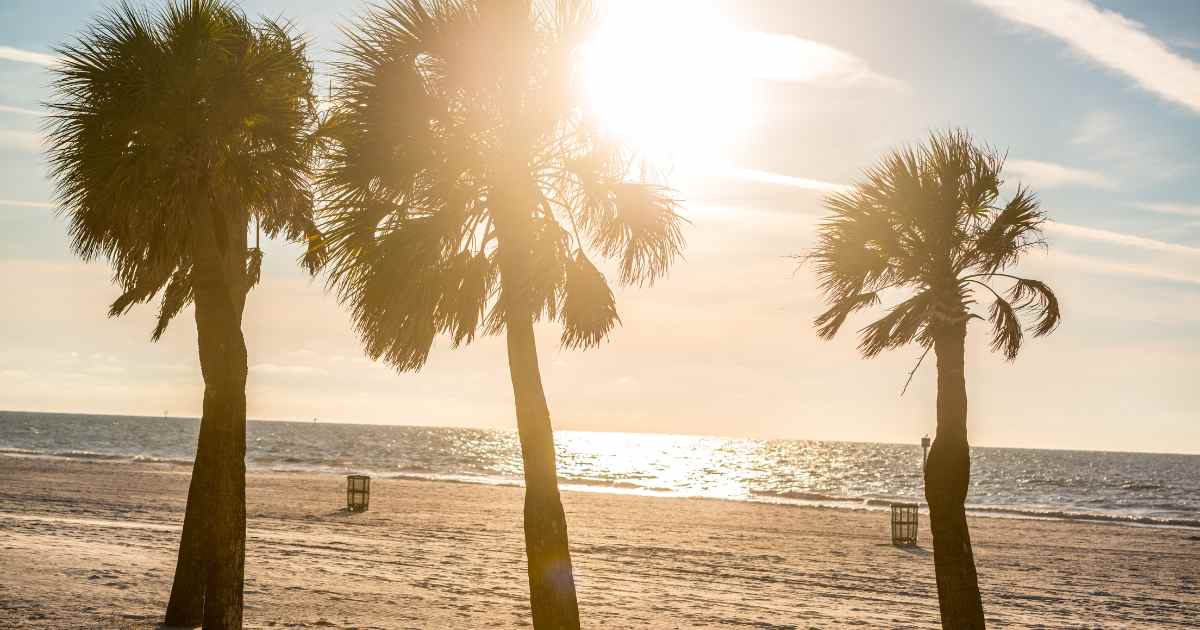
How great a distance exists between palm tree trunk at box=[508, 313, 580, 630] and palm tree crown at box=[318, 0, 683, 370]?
0.53 meters

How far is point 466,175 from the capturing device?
37.5 feet

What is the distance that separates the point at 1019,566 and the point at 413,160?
24845mm

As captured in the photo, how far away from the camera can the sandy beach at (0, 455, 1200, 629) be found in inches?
625

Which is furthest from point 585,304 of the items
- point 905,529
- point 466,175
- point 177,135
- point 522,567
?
point 905,529

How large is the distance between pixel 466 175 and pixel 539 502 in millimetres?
4004

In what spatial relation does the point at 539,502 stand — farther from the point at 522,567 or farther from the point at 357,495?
the point at 357,495

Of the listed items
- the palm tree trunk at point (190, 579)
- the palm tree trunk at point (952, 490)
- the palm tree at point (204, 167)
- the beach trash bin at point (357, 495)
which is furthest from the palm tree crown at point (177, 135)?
the beach trash bin at point (357, 495)

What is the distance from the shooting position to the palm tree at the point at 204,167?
10555mm

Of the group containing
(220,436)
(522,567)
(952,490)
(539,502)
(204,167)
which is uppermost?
(204,167)

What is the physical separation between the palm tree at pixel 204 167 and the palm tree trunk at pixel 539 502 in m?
3.18

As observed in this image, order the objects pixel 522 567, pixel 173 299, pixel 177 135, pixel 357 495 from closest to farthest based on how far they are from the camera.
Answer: pixel 177 135 < pixel 173 299 < pixel 522 567 < pixel 357 495

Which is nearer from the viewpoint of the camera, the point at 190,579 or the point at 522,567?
the point at 190,579

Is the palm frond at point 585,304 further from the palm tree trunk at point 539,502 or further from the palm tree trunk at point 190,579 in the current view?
the palm tree trunk at point 190,579

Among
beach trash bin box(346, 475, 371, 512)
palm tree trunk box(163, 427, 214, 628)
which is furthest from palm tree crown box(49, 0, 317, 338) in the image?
beach trash bin box(346, 475, 371, 512)
